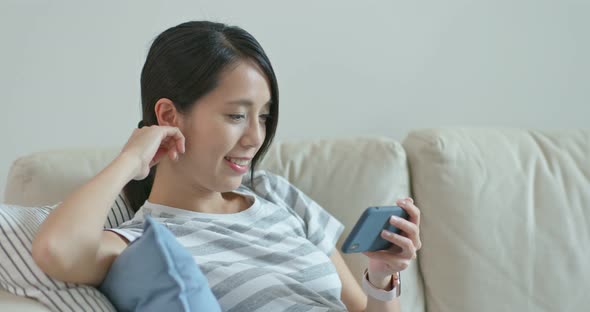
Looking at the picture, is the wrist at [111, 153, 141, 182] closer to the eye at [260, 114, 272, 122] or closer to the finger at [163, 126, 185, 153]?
the finger at [163, 126, 185, 153]

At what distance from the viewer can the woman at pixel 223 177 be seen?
1.27 m

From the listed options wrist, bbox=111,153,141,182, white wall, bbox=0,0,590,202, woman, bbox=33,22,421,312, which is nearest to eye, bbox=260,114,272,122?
woman, bbox=33,22,421,312

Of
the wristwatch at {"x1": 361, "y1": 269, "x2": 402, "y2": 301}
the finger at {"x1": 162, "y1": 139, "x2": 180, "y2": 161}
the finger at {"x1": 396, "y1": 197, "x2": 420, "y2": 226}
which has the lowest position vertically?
the wristwatch at {"x1": 361, "y1": 269, "x2": 402, "y2": 301}

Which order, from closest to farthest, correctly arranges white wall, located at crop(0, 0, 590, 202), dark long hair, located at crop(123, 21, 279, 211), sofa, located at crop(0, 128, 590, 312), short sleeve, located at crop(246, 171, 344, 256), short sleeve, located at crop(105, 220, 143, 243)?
short sleeve, located at crop(105, 220, 143, 243)
dark long hair, located at crop(123, 21, 279, 211)
short sleeve, located at crop(246, 171, 344, 256)
sofa, located at crop(0, 128, 590, 312)
white wall, located at crop(0, 0, 590, 202)

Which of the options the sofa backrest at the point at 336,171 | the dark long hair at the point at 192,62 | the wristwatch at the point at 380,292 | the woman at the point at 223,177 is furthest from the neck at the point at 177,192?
the wristwatch at the point at 380,292

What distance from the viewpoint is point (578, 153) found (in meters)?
1.81

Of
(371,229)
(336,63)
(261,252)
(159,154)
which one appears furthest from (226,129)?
(336,63)

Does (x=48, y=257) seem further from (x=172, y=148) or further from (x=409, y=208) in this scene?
(x=409, y=208)

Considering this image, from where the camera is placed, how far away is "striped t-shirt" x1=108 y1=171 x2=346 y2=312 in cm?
127

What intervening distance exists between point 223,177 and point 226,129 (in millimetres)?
98

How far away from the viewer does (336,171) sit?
67.1 inches

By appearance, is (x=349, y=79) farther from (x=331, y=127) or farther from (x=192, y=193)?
(x=192, y=193)

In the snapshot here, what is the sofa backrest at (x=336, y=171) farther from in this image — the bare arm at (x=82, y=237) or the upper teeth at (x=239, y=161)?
the bare arm at (x=82, y=237)

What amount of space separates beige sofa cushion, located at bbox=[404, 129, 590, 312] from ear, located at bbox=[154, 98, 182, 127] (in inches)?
25.8
